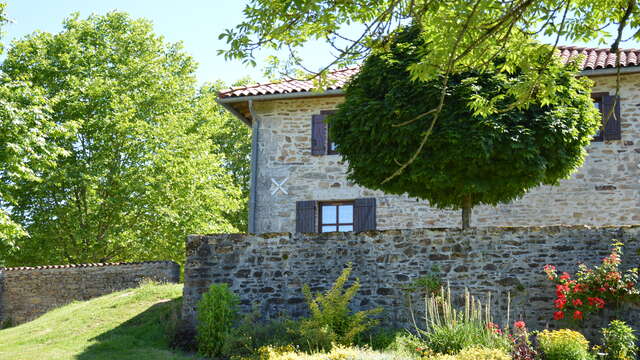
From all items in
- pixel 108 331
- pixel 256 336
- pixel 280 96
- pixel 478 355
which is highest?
pixel 280 96

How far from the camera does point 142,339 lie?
36.5 feet

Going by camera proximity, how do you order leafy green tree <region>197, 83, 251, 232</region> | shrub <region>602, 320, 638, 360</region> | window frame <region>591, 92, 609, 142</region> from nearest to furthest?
shrub <region>602, 320, 638, 360</region> < window frame <region>591, 92, 609, 142</region> < leafy green tree <region>197, 83, 251, 232</region>

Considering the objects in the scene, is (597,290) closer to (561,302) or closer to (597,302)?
(597,302)

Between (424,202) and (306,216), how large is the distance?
255 centimetres

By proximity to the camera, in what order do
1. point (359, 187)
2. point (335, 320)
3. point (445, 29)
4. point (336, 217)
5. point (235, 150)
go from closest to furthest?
point (445, 29) → point (335, 320) → point (359, 187) → point (336, 217) → point (235, 150)

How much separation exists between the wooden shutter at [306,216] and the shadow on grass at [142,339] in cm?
328

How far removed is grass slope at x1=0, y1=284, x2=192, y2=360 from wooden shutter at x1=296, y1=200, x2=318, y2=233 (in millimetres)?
2918

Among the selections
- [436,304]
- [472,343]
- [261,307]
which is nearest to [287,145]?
[261,307]

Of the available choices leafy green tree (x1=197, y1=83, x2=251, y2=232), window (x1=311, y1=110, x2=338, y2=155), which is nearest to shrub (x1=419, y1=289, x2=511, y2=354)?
window (x1=311, y1=110, x2=338, y2=155)

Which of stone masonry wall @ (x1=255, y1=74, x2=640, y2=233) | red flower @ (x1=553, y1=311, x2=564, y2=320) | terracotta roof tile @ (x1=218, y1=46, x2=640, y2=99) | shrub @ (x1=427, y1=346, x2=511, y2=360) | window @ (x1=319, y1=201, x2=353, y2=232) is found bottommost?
shrub @ (x1=427, y1=346, x2=511, y2=360)

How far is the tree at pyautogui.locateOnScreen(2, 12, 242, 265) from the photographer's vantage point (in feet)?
65.2

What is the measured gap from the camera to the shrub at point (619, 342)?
884 centimetres

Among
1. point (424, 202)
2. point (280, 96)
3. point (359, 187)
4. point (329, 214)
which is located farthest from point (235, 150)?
point (424, 202)

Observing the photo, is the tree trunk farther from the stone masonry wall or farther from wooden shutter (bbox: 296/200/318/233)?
wooden shutter (bbox: 296/200/318/233)
